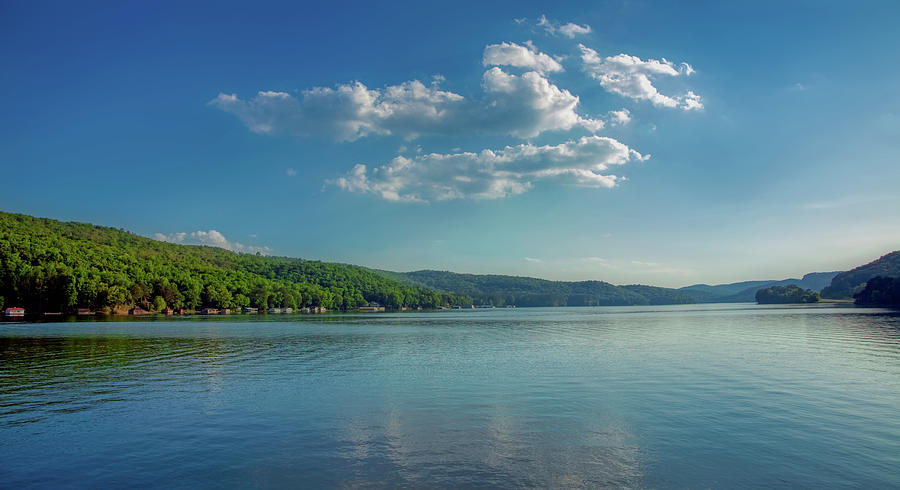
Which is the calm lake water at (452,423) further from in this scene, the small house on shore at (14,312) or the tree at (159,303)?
the tree at (159,303)

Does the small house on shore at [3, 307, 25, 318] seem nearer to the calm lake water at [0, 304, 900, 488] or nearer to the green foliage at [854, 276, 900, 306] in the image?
the calm lake water at [0, 304, 900, 488]

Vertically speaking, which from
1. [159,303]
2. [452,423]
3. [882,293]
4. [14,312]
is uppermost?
[159,303]

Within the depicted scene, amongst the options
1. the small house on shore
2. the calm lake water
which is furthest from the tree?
the calm lake water

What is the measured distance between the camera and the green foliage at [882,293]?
150 meters

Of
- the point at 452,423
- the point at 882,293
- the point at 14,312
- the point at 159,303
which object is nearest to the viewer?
the point at 452,423

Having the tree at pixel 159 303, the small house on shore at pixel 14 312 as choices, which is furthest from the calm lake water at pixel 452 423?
the tree at pixel 159 303

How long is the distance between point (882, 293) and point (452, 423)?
648 feet

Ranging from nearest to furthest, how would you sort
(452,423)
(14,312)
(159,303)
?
(452,423), (14,312), (159,303)

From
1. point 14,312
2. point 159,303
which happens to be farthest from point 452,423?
point 159,303

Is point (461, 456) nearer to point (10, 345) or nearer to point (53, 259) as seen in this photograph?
point (10, 345)

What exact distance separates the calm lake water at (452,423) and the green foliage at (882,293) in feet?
501

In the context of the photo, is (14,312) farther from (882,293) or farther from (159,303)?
(882,293)

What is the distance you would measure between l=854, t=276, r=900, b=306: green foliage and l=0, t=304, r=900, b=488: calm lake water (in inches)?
6014

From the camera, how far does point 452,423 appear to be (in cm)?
1823
